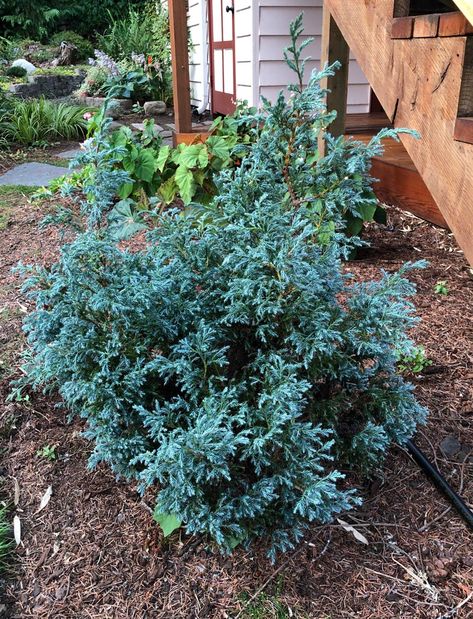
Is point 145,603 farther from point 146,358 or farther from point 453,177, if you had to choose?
point 453,177

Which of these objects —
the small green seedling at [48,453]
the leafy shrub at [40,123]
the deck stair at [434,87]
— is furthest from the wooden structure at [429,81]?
the leafy shrub at [40,123]

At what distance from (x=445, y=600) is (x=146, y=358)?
0.96 m

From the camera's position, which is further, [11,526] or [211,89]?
[211,89]

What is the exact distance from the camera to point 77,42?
12.7 m

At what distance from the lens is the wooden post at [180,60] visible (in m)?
4.37

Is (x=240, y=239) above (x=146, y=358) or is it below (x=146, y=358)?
above

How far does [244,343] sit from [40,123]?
6.27 metres

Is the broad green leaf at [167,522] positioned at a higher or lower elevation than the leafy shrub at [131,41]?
lower

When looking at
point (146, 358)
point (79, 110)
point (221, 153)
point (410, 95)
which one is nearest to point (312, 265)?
point (146, 358)

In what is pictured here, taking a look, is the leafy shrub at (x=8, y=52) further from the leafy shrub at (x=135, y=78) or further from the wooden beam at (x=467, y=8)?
the wooden beam at (x=467, y=8)

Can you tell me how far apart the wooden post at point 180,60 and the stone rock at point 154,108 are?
145 inches

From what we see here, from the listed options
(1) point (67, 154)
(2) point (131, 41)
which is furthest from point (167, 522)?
(2) point (131, 41)

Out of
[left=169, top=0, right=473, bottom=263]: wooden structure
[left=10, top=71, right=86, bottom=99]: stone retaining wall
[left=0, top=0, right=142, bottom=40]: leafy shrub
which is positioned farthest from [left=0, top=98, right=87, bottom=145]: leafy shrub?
[left=0, top=0, right=142, bottom=40]: leafy shrub

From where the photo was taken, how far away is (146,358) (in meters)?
1.45
